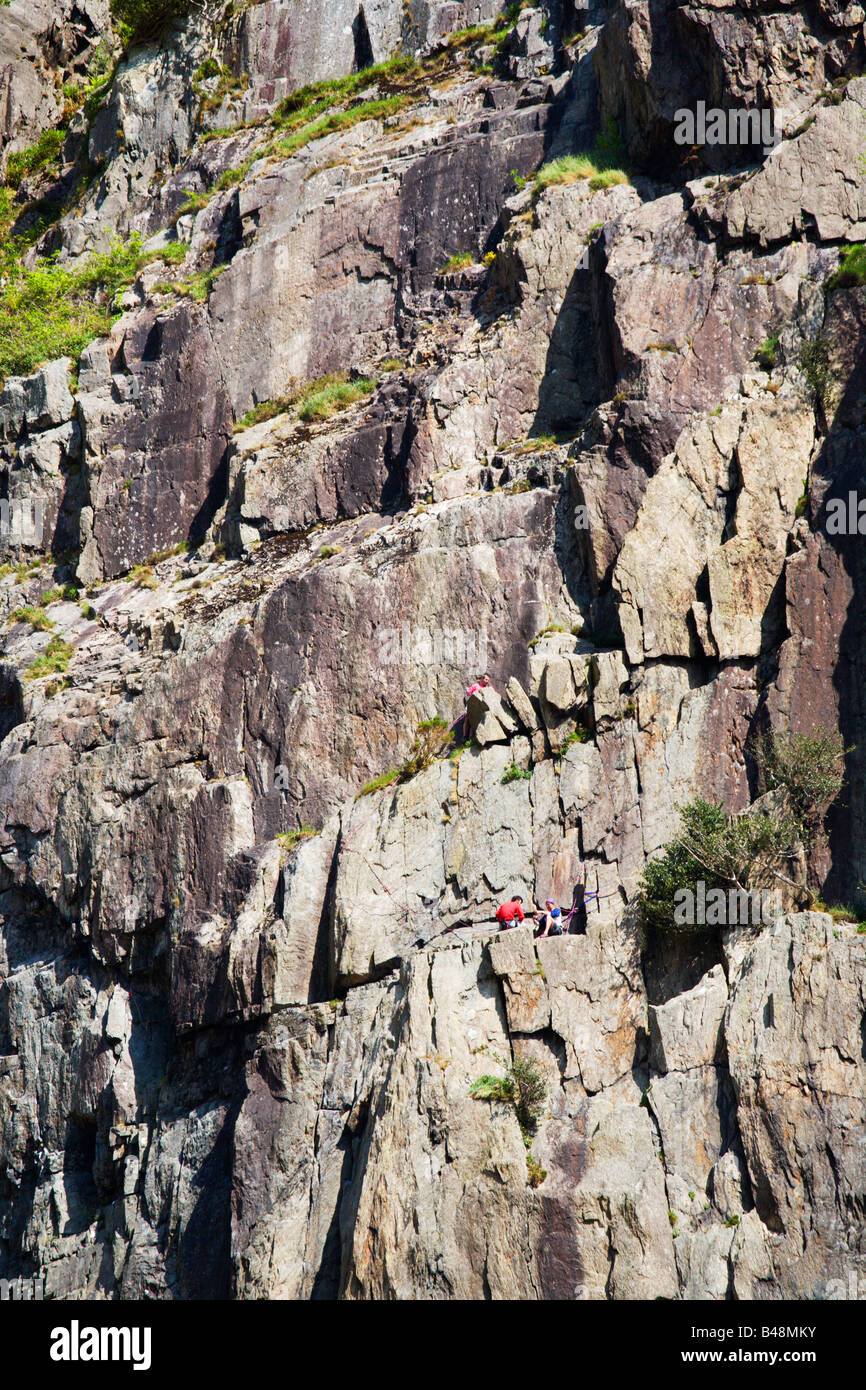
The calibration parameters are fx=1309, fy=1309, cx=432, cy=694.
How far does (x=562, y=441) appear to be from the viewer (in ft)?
99.9

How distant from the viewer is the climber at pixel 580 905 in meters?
23.7

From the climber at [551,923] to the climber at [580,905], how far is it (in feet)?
1.01

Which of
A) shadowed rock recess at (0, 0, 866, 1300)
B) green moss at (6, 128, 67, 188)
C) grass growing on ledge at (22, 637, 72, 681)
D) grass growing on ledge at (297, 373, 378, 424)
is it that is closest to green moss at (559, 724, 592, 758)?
shadowed rock recess at (0, 0, 866, 1300)

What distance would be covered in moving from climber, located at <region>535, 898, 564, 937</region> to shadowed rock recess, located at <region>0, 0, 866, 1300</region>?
0.61 meters

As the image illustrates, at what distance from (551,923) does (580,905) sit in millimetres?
831

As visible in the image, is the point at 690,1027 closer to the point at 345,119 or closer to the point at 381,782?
the point at 381,782

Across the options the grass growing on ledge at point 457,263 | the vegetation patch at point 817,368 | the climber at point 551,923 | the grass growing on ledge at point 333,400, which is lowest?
the climber at point 551,923

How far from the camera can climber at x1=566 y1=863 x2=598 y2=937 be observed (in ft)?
77.8

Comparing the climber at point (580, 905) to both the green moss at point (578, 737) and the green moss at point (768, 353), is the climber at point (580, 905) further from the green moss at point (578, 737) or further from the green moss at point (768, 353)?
the green moss at point (768, 353)

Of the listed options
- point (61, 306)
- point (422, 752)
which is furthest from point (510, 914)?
point (61, 306)

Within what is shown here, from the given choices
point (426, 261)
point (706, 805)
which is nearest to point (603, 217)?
point (426, 261)

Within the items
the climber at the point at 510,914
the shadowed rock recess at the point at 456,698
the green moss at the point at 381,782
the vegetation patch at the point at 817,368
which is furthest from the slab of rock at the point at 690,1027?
the vegetation patch at the point at 817,368

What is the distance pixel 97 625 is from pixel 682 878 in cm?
1760

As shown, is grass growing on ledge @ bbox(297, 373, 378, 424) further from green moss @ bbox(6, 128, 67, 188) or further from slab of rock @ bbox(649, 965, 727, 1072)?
green moss @ bbox(6, 128, 67, 188)
